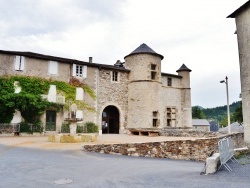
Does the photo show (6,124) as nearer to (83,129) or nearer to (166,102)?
(83,129)

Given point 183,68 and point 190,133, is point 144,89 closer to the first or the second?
point 190,133

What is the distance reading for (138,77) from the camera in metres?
23.3

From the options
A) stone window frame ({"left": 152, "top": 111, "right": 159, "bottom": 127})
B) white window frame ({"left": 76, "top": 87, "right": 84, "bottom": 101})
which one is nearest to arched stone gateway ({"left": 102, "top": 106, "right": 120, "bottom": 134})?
stone window frame ({"left": 152, "top": 111, "right": 159, "bottom": 127})

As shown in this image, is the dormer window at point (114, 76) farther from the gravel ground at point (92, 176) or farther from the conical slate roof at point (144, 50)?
the gravel ground at point (92, 176)

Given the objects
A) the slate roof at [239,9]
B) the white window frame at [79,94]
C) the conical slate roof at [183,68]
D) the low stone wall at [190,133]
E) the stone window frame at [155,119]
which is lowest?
the low stone wall at [190,133]

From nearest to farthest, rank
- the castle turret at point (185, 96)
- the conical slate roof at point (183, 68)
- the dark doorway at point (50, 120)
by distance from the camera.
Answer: the dark doorway at point (50, 120) → the castle turret at point (185, 96) → the conical slate roof at point (183, 68)

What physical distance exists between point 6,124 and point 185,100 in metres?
19.1

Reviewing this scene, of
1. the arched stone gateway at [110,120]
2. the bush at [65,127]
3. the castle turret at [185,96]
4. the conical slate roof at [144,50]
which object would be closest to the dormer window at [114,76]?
the conical slate roof at [144,50]

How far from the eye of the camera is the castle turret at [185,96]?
27.0 metres

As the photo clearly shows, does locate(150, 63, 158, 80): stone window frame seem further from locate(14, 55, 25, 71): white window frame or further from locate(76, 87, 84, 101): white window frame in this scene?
locate(14, 55, 25, 71): white window frame

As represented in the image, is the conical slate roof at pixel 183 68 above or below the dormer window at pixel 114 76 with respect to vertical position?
above

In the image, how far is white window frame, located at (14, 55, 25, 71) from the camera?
18.6 metres

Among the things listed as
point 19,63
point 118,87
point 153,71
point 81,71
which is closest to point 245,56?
point 153,71

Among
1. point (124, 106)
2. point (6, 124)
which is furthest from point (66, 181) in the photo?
point (124, 106)
